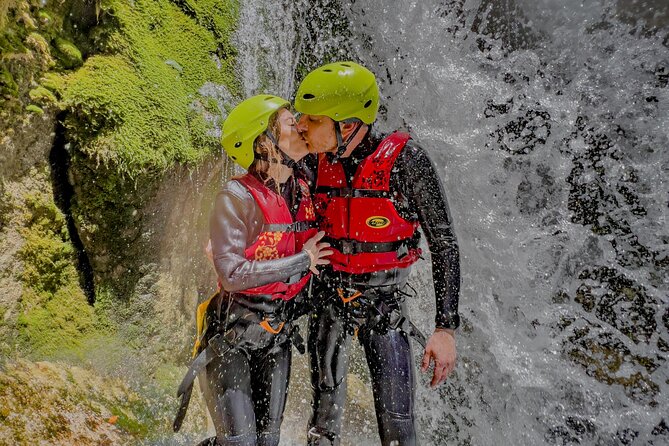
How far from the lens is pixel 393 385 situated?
271 centimetres

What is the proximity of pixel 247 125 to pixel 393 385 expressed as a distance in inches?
67.4

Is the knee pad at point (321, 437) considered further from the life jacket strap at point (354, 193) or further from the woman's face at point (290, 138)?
the woman's face at point (290, 138)

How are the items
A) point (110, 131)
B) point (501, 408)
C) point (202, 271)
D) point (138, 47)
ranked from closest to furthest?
point (110, 131)
point (138, 47)
point (202, 271)
point (501, 408)

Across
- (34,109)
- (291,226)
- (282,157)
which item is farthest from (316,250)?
(34,109)

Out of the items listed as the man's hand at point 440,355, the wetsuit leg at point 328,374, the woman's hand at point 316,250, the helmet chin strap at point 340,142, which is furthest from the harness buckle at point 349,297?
the helmet chin strap at point 340,142

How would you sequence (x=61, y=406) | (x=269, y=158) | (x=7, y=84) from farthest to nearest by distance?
(x=61, y=406) → (x=7, y=84) → (x=269, y=158)

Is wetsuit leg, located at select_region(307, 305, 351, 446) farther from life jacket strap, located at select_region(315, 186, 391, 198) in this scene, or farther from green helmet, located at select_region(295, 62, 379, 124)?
green helmet, located at select_region(295, 62, 379, 124)

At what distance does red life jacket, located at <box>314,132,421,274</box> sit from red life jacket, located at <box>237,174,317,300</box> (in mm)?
215

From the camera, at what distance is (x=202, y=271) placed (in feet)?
15.8

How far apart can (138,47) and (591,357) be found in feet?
20.9

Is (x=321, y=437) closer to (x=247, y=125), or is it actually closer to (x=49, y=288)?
(x=247, y=125)

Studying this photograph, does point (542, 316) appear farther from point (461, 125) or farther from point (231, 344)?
point (231, 344)

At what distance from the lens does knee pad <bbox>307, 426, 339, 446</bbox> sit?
2.89 m

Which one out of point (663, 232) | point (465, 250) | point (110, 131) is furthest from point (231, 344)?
point (663, 232)
